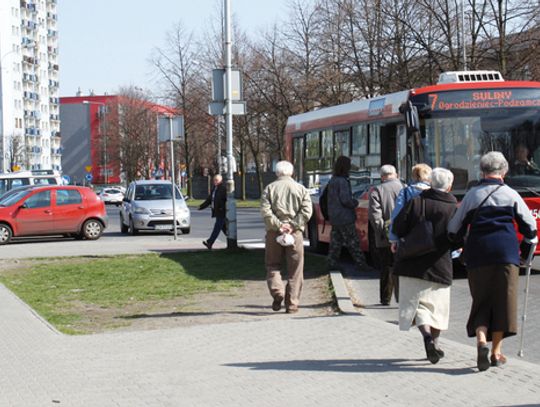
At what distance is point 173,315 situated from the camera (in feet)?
39.0

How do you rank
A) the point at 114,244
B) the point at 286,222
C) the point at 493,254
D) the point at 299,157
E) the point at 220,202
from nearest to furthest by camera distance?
the point at 493,254, the point at 286,222, the point at 220,202, the point at 299,157, the point at 114,244

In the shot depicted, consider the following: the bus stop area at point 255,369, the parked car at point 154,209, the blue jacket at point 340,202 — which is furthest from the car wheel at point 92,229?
the bus stop area at point 255,369

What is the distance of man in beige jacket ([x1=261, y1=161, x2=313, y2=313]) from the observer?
37.9 feet

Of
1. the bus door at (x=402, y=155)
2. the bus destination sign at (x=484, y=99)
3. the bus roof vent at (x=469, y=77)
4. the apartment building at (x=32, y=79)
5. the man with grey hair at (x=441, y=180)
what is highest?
the apartment building at (x=32, y=79)

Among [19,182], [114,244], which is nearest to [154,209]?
[114,244]

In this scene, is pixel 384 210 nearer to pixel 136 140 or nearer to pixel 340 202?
pixel 340 202

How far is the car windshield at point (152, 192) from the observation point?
30938 mm

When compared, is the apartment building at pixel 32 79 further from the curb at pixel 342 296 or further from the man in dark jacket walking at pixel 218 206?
the curb at pixel 342 296

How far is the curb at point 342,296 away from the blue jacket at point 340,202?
913 millimetres

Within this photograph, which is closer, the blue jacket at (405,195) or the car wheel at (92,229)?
the blue jacket at (405,195)

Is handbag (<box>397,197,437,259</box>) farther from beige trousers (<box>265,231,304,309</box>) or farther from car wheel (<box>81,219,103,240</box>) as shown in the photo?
car wheel (<box>81,219,103,240</box>)

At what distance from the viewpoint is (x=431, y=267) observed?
27.0 ft

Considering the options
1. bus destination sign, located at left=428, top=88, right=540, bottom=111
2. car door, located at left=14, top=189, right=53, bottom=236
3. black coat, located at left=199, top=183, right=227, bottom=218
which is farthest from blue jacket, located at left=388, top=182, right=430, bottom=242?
car door, located at left=14, top=189, right=53, bottom=236

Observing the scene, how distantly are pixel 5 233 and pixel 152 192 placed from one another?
532 centimetres
